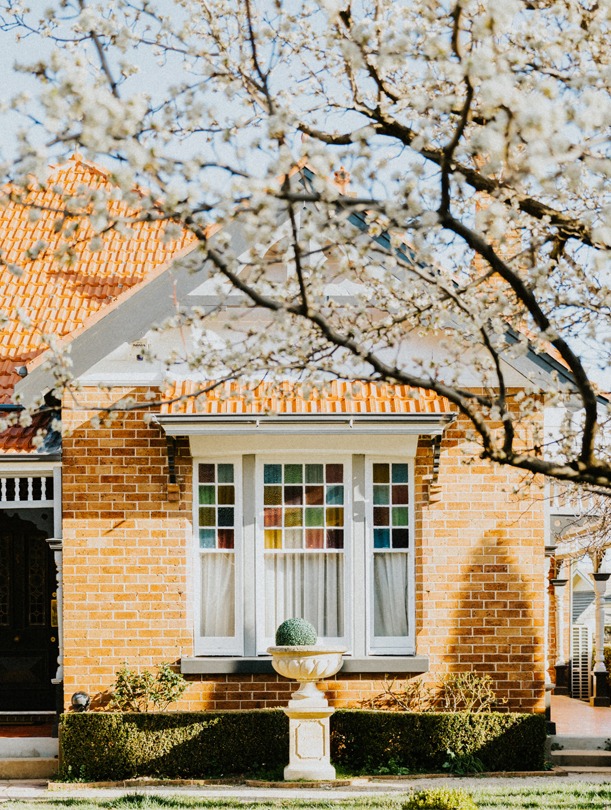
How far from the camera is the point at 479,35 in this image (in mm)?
5637

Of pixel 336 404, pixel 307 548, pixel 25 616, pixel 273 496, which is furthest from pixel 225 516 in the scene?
pixel 25 616

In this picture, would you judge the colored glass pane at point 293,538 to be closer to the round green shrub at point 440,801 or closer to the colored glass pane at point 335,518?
the colored glass pane at point 335,518

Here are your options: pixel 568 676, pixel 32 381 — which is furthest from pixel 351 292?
pixel 568 676

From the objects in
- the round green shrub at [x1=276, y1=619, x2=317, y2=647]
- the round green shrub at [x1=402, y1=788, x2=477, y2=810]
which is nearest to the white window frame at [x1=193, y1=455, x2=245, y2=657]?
the round green shrub at [x1=276, y1=619, x2=317, y2=647]

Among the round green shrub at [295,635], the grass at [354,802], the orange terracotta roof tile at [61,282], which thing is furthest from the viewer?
the orange terracotta roof tile at [61,282]

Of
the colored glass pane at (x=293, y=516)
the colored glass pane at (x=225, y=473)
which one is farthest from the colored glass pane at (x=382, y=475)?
the colored glass pane at (x=225, y=473)

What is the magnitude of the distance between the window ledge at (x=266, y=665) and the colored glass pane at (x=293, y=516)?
152 centimetres

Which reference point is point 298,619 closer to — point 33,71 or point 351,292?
point 351,292

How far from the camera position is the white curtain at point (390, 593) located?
44.9 ft

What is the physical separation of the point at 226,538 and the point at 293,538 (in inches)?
29.2

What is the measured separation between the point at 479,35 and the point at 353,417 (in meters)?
7.65

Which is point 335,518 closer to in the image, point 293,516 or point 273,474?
point 293,516

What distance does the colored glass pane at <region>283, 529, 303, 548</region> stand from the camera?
1375 cm

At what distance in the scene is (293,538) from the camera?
13758 mm
